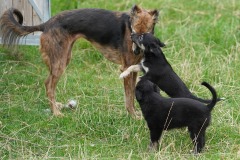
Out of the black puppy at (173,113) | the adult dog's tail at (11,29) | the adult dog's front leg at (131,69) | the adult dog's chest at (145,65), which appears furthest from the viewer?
the adult dog's tail at (11,29)

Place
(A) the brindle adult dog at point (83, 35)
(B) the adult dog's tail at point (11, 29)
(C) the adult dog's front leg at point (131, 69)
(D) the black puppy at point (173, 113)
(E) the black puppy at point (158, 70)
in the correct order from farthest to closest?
(B) the adult dog's tail at point (11, 29), (A) the brindle adult dog at point (83, 35), (C) the adult dog's front leg at point (131, 69), (E) the black puppy at point (158, 70), (D) the black puppy at point (173, 113)

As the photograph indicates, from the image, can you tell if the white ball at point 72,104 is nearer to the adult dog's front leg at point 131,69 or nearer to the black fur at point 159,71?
the adult dog's front leg at point 131,69

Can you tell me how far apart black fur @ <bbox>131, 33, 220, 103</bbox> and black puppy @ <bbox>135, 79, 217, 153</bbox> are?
0.53 metres

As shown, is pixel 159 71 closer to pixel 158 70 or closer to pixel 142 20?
pixel 158 70

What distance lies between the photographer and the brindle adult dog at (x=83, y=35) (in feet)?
26.8

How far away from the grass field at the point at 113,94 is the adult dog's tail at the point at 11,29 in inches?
30.3

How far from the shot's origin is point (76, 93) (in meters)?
8.98

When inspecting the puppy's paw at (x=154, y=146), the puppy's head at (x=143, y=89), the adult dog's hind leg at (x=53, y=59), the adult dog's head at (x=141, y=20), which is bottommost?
the puppy's paw at (x=154, y=146)

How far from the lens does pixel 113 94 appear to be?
894 cm

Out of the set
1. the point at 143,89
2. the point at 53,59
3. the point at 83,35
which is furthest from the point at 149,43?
the point at 53,59

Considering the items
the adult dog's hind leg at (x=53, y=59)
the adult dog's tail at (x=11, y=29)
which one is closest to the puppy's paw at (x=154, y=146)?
the adult dog's hind leg at (x=53, y=59)

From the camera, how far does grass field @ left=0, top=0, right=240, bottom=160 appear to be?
23.2 feet

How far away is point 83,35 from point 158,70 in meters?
1.28

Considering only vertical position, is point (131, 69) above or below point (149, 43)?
below
